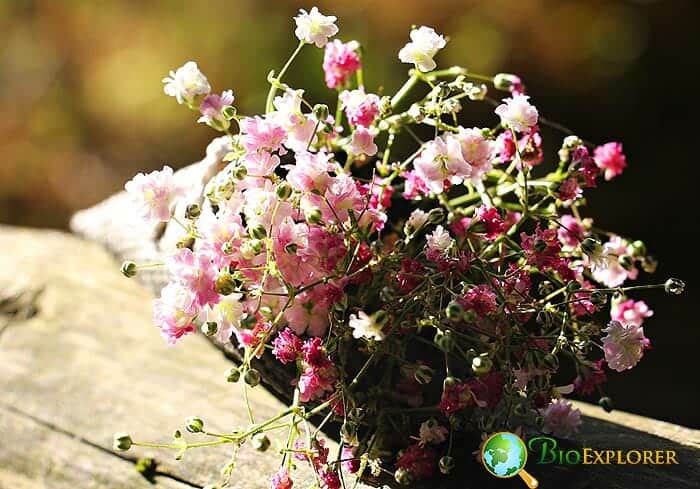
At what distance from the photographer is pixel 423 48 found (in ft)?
2.53

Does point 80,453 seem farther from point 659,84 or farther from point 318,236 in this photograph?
point 659,84

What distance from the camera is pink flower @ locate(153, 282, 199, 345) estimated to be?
2.37ft

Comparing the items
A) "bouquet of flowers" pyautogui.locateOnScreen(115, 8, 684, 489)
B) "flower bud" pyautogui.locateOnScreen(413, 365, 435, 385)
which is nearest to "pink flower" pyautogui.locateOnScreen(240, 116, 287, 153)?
"bouquet of flowers" pyautogui.locateOnScreen(115, 8, 684, 489)

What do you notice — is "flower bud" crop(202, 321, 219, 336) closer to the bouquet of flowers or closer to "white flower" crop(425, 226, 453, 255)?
the bouquet of flowers

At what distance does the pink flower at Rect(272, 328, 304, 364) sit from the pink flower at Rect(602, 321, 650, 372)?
25 centimetres

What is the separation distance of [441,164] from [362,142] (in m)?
0.07

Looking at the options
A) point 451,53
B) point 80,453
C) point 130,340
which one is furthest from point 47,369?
point 451,53

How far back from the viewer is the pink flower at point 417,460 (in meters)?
0.80

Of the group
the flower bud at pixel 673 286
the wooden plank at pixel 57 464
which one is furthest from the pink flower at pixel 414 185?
the wooden plank at pixel 57 464

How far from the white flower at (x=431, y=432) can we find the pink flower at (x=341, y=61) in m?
0.35

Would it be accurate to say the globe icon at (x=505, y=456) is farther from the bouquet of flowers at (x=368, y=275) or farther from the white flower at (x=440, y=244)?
the white flower at (x=440, y=244)

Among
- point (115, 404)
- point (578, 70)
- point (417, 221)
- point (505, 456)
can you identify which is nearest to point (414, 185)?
Result: point (417, 221)

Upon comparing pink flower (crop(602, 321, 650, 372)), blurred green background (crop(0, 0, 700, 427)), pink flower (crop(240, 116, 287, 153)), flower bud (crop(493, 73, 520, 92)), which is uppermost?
blurred green background (crop(0, 0, 700, 427))

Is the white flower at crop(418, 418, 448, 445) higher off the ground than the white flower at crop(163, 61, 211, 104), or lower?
lower
